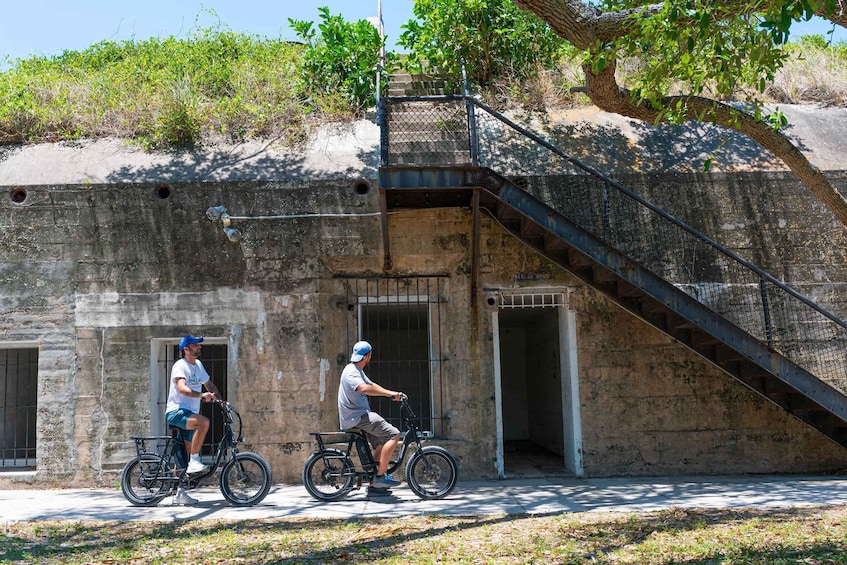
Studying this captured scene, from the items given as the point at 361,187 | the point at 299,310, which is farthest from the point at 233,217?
the point at 361,187

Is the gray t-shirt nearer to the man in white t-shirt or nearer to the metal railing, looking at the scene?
the man in white t-shirt

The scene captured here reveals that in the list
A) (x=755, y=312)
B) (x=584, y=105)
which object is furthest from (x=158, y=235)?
(x=755, y=312)

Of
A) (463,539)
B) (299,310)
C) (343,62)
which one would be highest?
(343,62)

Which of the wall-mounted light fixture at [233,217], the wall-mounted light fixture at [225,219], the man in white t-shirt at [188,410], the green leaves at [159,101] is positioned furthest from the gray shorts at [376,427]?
the green leaves at [159,101]

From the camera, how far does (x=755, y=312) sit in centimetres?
952

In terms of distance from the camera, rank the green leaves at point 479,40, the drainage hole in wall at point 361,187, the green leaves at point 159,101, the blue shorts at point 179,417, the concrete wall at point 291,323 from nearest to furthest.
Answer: the blue shorts at point 179,417, the concrete wall at point 291,323, the drainage hole in wall at point 361,187, the green leaves at point 159,101, the green leaves at point 479,40

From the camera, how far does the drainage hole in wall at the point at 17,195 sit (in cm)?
969

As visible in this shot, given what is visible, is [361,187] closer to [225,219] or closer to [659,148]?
[225,219]

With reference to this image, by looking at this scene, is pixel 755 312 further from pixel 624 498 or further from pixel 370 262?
pixel 370 262

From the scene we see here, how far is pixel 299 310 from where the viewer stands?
9.46m

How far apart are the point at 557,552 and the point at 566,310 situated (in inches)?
186

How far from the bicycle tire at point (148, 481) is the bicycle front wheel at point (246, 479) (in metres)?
0.66

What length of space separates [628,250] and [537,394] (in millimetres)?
5307

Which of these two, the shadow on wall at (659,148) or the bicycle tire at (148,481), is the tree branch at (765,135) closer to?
the shadow on wall at (659,148)
